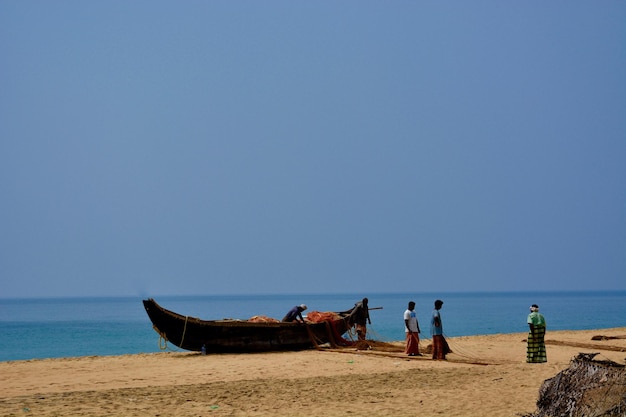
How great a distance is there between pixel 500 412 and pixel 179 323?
1151cm

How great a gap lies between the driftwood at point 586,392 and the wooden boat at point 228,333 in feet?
39.3

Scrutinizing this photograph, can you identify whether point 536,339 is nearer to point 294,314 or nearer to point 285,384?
point 285,384

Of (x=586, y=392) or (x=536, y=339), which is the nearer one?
(x=586, y=392)

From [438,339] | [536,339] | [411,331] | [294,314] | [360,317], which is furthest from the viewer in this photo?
[360,317]

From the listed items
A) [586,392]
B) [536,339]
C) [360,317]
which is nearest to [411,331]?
[536,339]

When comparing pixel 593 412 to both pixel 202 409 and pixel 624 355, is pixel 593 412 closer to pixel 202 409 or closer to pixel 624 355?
pixel 202 409

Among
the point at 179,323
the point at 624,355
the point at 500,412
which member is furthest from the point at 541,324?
the point at 179,323

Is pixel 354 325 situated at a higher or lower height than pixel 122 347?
higher

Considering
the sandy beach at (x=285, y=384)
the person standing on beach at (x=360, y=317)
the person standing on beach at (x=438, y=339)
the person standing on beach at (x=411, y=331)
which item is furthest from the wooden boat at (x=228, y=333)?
the person standing on beach at (x=438, y=339)

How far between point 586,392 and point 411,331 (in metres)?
9.95

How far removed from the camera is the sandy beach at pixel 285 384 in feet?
37.8

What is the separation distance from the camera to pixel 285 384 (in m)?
14.2

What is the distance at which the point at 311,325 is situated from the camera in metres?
22.1

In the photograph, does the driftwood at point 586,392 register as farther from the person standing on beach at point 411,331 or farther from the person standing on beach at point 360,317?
the person standing on beach at point 360,317
